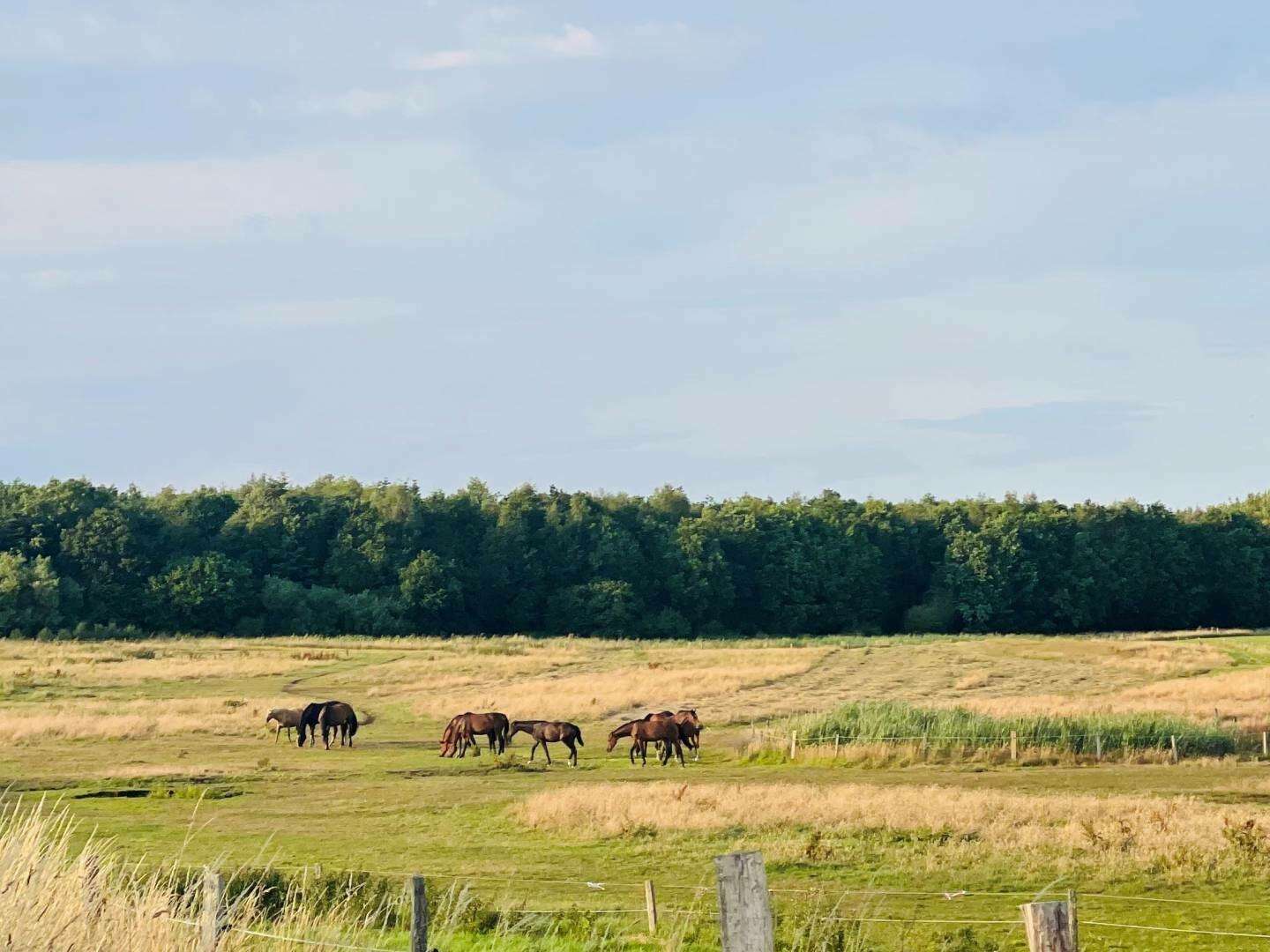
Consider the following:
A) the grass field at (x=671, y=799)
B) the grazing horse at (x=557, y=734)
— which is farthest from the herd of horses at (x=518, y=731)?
the grass field at (x=671, y=799)

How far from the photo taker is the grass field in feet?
65.6

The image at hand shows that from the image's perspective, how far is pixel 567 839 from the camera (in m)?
25.8

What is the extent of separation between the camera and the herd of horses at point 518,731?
39.6 metres

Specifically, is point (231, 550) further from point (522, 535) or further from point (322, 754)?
point (322, 754)

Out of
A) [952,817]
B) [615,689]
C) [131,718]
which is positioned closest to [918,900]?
[952,817]

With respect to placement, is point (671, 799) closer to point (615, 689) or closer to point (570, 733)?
point (570, 733)

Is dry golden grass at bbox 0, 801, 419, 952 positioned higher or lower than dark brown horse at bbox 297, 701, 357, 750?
higher

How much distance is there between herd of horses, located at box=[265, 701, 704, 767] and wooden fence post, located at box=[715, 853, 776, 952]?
32.3m

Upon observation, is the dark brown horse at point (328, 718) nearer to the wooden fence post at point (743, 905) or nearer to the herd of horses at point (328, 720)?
the herd of horses at point (328, 720)

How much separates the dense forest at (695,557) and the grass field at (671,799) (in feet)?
151

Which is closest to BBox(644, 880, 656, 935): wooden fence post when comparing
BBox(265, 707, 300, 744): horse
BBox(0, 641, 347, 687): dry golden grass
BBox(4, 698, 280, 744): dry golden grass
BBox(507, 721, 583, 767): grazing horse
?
BBox(507, 721, 583, 767): grazing horse

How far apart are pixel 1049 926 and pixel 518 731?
1448 inches

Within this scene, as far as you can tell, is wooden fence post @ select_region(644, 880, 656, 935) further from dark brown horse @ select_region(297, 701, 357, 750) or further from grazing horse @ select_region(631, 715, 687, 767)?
dark brown horse @ select_region(297, 701, 357, 750)

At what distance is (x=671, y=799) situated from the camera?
29219 millimetres
